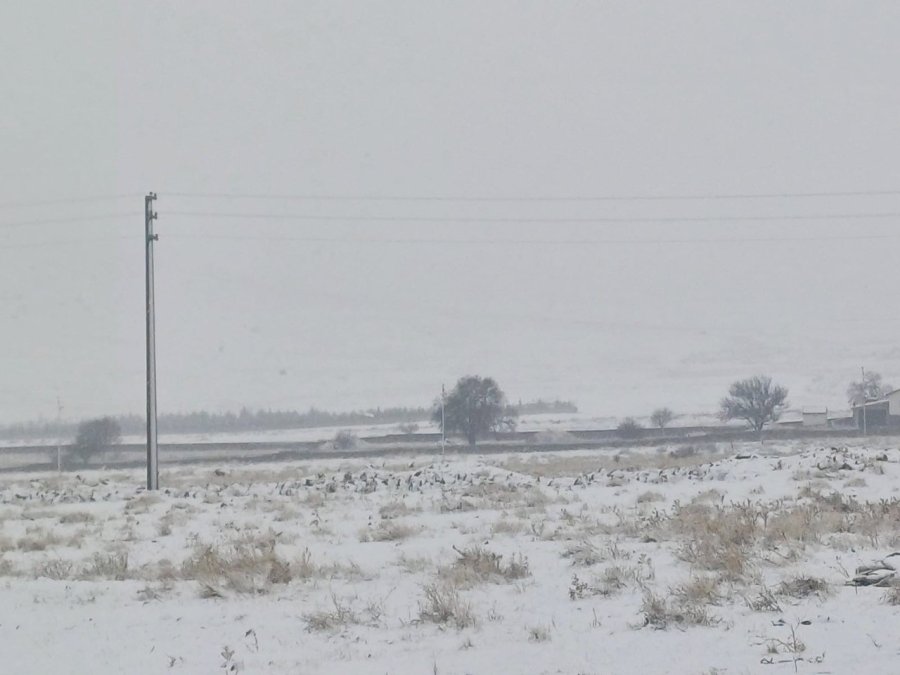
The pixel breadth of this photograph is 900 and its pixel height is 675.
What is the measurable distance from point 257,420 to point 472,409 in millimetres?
50861

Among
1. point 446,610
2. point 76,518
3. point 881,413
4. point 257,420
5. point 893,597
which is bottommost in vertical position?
point 76,518

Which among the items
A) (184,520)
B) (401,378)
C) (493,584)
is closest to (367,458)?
(184,520)

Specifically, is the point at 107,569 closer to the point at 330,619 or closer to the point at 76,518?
the point at 330,619

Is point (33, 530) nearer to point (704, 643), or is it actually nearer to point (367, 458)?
point (704, 643)

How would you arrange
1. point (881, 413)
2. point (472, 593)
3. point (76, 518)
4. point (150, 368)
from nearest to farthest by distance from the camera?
point (472, 593) → point (76, 518) → point (150, 368) → point (881, 413)

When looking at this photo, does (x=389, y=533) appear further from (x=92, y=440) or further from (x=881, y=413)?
(x=881, y=413)

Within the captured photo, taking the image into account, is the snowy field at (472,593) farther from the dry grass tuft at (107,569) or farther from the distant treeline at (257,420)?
the distant treeline at (257,420)

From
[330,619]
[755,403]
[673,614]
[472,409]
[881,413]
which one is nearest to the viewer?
[673,614]

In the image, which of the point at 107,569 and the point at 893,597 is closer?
the point at 893,597

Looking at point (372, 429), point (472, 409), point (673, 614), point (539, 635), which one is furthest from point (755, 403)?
point (539, 635)

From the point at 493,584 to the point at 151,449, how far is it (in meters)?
17.8

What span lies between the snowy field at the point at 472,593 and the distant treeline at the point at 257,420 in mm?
90657

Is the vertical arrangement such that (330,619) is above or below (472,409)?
below

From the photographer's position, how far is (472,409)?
69.2 metres
